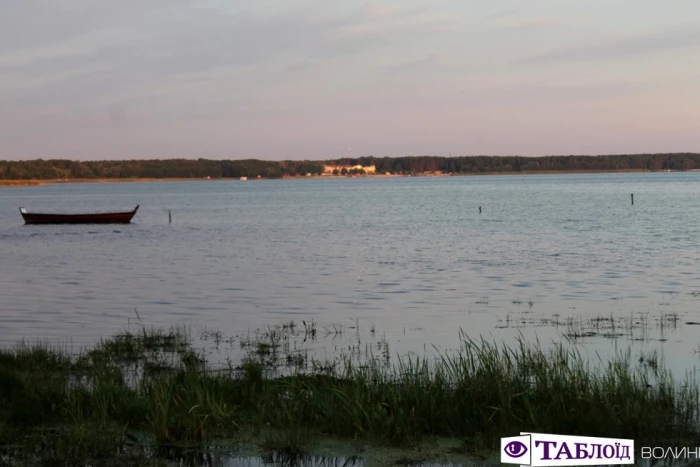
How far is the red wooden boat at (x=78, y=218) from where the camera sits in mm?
71750

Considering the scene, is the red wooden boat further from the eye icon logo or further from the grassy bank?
the eye icon logo

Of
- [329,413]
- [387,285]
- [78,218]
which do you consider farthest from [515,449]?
[78,218]

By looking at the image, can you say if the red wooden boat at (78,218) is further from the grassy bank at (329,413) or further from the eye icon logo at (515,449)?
the eye icon logo at (515,449)

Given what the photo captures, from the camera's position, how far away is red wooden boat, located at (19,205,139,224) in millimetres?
71750

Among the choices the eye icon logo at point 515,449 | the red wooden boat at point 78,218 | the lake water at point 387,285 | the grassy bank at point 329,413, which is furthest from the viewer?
the red wooden boat at point 78,218

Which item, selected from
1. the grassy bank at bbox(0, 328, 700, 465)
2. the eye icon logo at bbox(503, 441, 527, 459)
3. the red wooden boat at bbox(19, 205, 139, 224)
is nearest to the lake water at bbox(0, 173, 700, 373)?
the grassy bank at bbox(0, 328, 700, 465)

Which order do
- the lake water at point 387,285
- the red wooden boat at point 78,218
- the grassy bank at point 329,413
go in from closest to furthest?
1. the grassy bank at point 329,413
2. the lake water at point 387,285
3. the red wooden boat at point 78,218

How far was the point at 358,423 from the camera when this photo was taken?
9.27 m

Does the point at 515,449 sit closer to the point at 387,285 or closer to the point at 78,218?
the point at 387,285

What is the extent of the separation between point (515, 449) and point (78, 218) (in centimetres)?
6806

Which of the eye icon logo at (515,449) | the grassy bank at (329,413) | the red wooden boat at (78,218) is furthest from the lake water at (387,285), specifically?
the red wooden boat at (78,218)

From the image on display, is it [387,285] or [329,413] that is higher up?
[329,413]

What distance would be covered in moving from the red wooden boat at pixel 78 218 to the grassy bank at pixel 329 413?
63.2 metres

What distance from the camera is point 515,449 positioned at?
8.44 m
